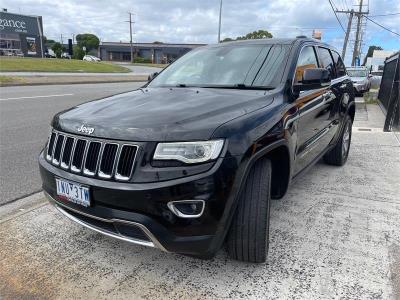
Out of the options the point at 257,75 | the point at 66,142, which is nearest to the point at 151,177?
the point at 66,142

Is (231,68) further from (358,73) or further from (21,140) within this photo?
(358,73)

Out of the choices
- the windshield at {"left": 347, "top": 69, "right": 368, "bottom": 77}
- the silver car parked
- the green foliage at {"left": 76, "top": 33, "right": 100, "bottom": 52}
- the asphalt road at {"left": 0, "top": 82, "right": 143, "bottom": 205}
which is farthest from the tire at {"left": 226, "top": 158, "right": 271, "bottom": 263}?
the green foliage at {"left": 76, "top": 33, "right": 100, "bottom": 52}

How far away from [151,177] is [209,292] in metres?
0.93

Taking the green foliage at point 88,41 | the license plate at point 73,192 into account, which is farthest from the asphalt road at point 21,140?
the green foliage at point 88,41

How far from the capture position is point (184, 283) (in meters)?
2.77

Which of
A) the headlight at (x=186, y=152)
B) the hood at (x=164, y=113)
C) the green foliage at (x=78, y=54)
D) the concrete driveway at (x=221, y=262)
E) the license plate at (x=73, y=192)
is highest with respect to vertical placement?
the hood at (x=164, y=113)

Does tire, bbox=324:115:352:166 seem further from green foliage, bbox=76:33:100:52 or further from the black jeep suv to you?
green foliage, bbox=76:33:100:52

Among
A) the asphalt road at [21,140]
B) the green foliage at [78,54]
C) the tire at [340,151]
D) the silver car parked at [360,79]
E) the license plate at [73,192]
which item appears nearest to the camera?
the license plate at [73,192]

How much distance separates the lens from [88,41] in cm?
8888

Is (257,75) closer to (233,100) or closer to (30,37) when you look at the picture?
(233,100)

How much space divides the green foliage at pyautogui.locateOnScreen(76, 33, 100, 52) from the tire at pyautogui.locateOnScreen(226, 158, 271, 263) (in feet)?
302

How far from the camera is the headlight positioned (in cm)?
239

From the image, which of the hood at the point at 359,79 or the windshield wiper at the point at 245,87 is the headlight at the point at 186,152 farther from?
the hood at the point at 359,79

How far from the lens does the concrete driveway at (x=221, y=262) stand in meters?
2.68
